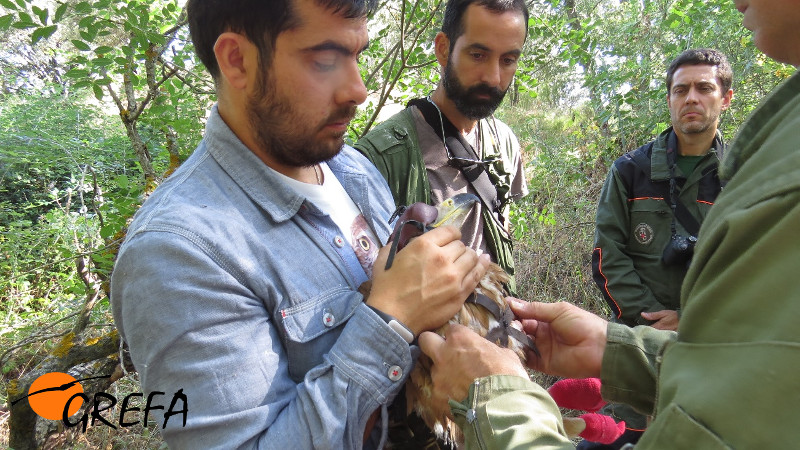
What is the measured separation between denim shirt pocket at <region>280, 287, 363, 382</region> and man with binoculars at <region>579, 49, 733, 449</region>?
2.96 m

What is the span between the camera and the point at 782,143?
30.2 inches

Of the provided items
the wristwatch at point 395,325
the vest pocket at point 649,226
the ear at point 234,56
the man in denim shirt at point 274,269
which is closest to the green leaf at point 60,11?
the man in denim shirt at point 274,269

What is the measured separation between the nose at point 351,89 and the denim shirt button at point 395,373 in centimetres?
97

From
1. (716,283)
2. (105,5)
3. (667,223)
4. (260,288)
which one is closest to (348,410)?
(260,288)

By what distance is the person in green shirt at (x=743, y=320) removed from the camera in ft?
2.14

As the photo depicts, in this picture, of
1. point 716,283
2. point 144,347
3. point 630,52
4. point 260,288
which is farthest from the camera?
point 630,52

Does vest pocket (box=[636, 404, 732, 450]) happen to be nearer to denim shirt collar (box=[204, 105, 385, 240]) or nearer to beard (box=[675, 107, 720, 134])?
denim shirt collar (box=[204, 105, 385, 240])

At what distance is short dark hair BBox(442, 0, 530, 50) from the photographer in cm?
332

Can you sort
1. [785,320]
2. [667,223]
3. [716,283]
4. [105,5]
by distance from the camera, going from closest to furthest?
[785,320] → [716,283] → [105,5] → [667,223]

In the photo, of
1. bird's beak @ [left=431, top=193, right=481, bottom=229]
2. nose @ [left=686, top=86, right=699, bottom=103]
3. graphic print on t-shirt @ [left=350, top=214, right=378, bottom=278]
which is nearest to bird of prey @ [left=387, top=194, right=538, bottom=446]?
bird's beak @ [left=431, top=193, right=481, bottom=229]

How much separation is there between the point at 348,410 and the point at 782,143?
1172 mm

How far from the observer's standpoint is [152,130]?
280 inches

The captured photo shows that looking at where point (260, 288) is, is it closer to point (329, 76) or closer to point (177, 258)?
point (177, 258)

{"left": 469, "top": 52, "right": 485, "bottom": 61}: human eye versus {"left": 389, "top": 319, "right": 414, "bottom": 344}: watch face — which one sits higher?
{"left": 469, "top": 52, "right": 485, "bottom": 61}: human eye
